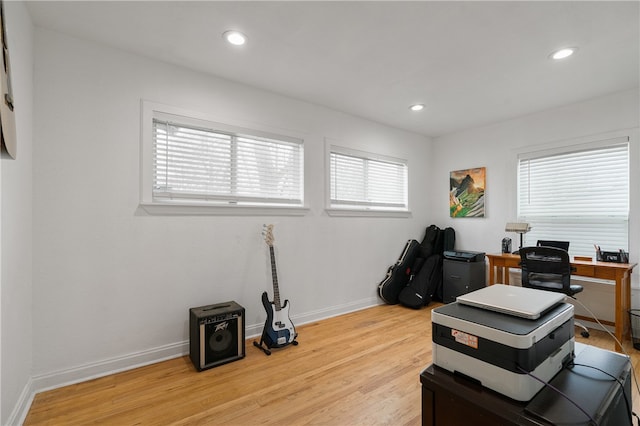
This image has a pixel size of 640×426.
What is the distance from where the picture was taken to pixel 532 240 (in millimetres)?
3822

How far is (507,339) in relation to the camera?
910 mm

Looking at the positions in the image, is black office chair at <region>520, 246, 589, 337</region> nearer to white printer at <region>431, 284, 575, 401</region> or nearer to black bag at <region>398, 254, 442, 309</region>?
black bag at <region>398, 254, 442, 309</region>

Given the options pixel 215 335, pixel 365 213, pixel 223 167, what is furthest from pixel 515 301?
pixel 365 213

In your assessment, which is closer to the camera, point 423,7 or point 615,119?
point 423,7

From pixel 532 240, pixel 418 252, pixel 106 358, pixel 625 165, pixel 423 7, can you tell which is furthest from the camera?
pixel 418 252

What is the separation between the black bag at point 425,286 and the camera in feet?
13.0

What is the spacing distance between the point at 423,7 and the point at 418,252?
127 inches

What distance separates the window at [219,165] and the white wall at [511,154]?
256cm

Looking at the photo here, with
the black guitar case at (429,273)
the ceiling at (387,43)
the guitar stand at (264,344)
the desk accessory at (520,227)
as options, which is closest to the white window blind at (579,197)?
the desk accessory at (520,227)

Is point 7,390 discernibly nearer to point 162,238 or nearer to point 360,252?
point 162,238

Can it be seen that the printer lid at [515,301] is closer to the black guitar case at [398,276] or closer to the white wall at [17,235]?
the white wall at [17,235]

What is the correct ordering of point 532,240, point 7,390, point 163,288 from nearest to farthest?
point 7,390
point 163,288
point 532,240

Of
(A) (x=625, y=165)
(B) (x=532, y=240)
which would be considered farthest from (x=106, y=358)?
(A) (x=625, y=165)

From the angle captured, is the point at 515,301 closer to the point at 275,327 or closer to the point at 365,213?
the point at 275,327
